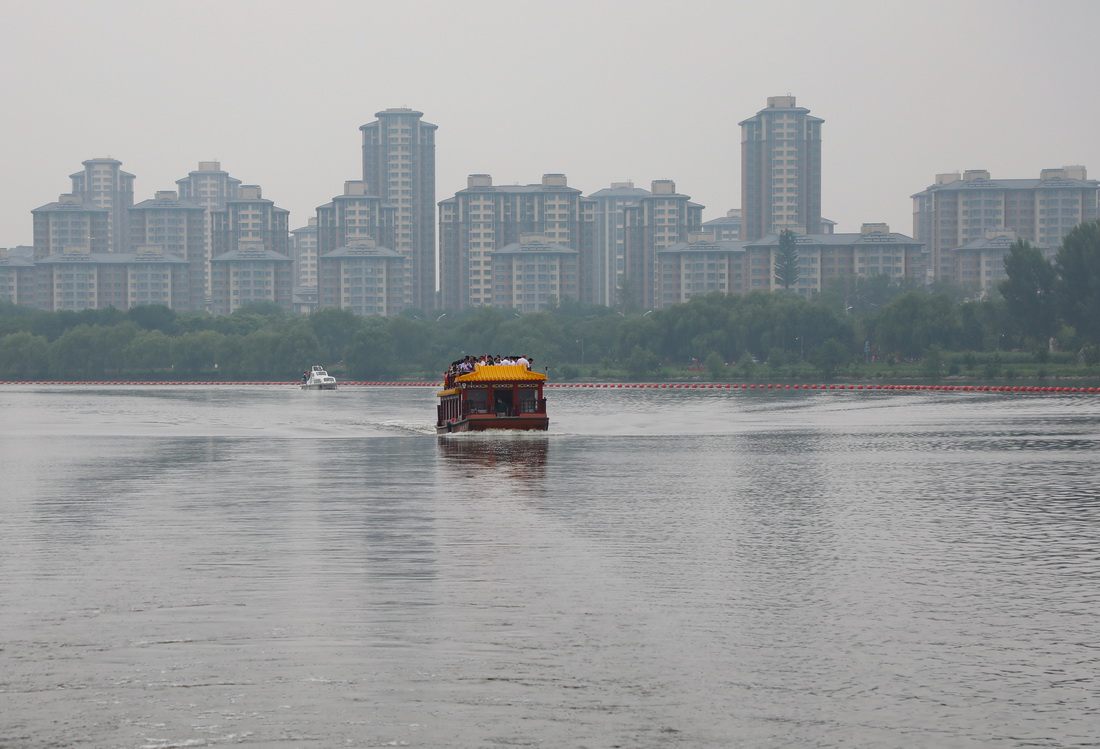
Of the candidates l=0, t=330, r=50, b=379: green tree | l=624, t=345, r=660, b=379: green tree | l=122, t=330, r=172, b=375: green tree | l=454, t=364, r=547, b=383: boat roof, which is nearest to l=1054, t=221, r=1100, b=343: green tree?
l=624, t=345, r=660, b=379: green tree

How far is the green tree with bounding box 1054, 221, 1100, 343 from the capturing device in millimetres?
126750

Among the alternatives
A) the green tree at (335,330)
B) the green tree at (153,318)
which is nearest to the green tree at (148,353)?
the green tree at (153,318)

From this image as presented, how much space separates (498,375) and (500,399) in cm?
144

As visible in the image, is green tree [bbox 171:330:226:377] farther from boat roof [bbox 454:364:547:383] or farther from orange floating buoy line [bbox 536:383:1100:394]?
boat roof [bbox 454:364:547:383]

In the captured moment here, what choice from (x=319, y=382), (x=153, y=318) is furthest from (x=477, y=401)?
(x=153, y=318)

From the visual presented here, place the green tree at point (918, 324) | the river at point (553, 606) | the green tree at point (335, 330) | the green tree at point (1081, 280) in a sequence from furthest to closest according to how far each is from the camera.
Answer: the green tree at point (335, 330) < the green tree at point (918, 324) < the green tree at point (1081, 280) < the river at point (553, 606)

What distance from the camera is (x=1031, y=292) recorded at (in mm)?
132875

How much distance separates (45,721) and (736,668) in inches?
243

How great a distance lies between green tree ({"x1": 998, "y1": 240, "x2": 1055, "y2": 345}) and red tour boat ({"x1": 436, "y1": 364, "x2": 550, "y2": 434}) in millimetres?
86586

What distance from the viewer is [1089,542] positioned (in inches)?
898

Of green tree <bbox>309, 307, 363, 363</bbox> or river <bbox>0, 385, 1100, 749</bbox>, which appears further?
green tree <bbox>309, 307, 363, 363</bbox>

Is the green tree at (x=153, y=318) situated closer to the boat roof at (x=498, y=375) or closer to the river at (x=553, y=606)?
the boat roof at (x=498, y=375)

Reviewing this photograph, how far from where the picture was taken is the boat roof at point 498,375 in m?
57.0

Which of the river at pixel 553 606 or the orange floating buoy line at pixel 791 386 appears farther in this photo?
the orange floating buoy line at pixel 791 386
